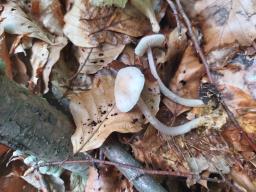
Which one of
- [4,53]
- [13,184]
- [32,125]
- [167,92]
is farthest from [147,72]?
[13,184]

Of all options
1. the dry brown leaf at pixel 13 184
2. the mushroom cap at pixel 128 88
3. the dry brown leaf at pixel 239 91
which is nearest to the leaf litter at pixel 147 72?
the dry brown leaf at pixel 239 91

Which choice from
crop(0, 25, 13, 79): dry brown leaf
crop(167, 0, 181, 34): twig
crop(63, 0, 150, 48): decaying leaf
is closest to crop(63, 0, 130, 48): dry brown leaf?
crop(63, 0, 150, 48): decaying leaf

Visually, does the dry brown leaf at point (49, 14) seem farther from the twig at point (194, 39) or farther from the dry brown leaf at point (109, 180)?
the dry brown leaf at point (109, 180)

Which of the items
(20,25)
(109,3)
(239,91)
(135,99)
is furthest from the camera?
(20,25)

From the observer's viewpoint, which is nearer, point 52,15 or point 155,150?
point 155,150

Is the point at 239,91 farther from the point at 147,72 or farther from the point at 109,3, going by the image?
the point at 109,3
